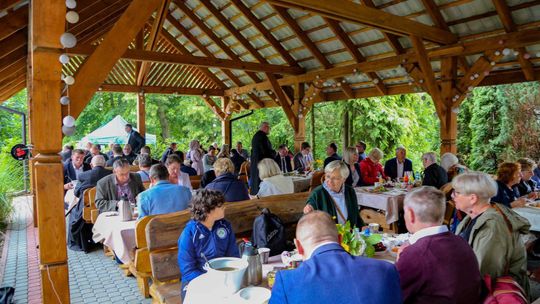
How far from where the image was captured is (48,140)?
293 cm

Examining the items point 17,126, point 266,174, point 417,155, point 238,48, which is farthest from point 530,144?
point 17,126

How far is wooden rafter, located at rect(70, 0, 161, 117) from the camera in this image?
131 inches

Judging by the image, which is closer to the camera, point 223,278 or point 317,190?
point 223,278

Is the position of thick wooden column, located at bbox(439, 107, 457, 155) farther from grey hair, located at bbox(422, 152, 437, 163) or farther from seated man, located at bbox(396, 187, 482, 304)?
seated man, located at bbox(396, 187, 482, 304)

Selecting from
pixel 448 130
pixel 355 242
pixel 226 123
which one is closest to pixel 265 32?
pixel 448 130

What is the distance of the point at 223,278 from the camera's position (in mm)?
1958

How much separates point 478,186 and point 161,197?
2.77 m

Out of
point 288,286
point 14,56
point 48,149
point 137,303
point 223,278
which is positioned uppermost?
point 14,56

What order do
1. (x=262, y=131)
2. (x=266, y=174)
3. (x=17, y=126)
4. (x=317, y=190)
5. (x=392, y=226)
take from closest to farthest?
1. (x=317, y=190)
2. (x=266, y=174)
3. (x=392, y=226)
4. (x=262, y=131)
5. (x=17, y=126)

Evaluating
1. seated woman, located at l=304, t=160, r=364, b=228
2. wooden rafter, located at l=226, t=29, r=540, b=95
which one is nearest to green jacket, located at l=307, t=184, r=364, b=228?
seated woman, located at l=304, t=160, r=364, b=228

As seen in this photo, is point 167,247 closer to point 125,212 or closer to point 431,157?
point 125,212

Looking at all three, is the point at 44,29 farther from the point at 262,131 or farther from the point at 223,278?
the point at 262,131

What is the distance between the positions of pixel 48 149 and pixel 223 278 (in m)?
1.84

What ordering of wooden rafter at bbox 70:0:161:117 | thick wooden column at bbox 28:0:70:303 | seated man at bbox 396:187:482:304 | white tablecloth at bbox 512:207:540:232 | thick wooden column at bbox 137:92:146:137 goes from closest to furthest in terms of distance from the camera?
seated man at bbox 396:187:482:304 → thick wooden column at bbox 28:0:70:303 → wooden rafter at bbox 70:0:161:117 → white tablecloth at bbox 512:207:540:232 → thick wooden column at bbox 137:92:146:137
